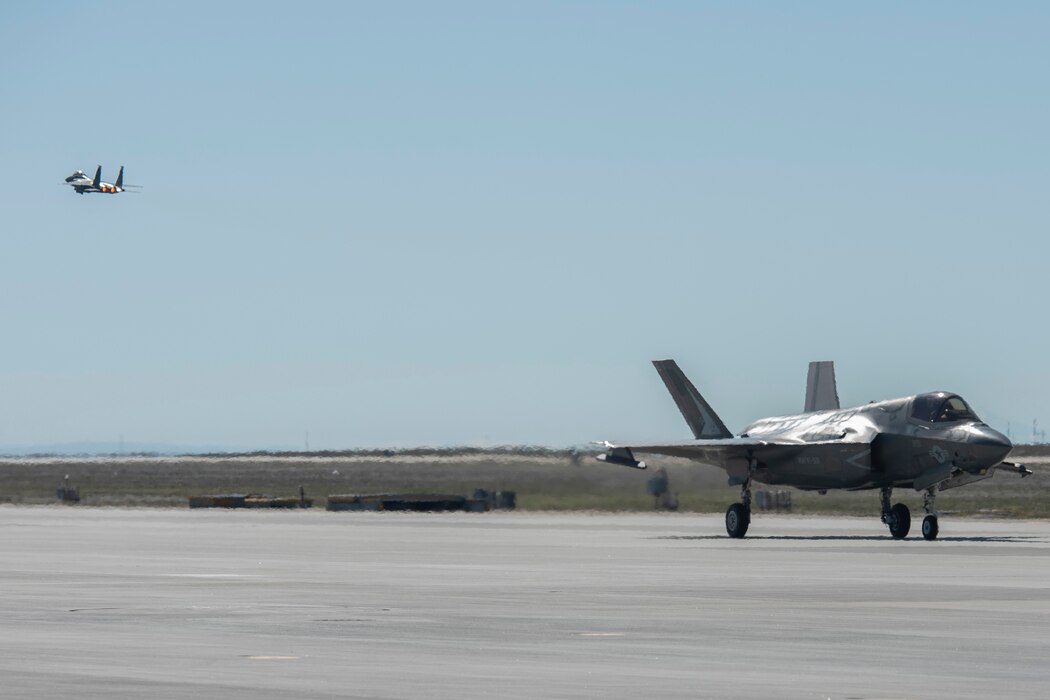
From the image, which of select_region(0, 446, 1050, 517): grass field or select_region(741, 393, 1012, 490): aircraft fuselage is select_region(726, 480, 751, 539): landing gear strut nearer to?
select_region(741, 393, 1012, 490): aircraft fuselage

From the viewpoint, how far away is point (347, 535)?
1941 inches

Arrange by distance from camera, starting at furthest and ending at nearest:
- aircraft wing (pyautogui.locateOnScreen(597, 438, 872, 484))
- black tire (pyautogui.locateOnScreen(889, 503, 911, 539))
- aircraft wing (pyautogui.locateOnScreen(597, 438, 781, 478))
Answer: aircraft wing (pyautogui.locateOnScreen(597, 438, 781, 478)) < aircraft wing (pyautogui.locateOnScreen(597, 438, 872, 484)) < black tire (pyautogui.locateOnScreen(889, 503, 911, 539))

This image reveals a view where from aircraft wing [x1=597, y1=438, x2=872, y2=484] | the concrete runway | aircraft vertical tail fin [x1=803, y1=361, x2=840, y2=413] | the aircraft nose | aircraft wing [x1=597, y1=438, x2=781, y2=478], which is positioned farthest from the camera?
aircraft vertical tail fin [x1=803, y1=361, x2=840, y2=413]

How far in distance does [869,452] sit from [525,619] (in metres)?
26.9

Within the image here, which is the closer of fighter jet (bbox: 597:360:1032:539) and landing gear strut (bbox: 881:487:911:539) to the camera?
fighter jet (bbox: 597:360:1032:539)

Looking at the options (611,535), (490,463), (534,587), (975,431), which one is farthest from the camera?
(490,463)

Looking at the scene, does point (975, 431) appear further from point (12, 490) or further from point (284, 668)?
point (12, 490)

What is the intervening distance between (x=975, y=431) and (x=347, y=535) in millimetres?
15744

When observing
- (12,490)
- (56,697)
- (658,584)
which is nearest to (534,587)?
(658,584)

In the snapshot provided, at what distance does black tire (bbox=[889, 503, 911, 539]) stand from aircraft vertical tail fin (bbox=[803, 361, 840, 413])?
644cm

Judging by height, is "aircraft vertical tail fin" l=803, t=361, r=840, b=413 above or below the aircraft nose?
above

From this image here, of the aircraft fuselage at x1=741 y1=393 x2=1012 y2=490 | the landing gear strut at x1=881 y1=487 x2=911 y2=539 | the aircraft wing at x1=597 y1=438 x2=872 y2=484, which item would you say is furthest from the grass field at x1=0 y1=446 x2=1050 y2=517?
the landing gear strut at x1=881 y1=487 x2=911 y2=539

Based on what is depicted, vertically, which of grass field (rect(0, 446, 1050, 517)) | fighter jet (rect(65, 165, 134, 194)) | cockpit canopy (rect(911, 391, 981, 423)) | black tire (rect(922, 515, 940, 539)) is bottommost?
black tire (rect(922, 515, 940, 539))

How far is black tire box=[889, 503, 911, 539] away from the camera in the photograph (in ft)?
153
